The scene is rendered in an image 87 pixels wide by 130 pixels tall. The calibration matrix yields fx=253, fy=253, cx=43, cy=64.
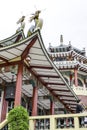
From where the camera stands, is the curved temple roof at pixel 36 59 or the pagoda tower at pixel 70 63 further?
the pagoda tower at pixel 70 63

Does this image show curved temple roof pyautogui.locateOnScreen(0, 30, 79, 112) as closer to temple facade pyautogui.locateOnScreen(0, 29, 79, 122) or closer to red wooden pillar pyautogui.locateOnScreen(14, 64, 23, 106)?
temple facade pyautogui.locateOnScreen(0, 29, 79, 122)

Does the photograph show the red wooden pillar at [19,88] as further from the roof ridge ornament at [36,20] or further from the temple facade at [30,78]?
the roof ridge ornament at [36,20]

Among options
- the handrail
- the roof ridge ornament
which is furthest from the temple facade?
the handrail

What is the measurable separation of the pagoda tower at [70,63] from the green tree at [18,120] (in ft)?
73.0

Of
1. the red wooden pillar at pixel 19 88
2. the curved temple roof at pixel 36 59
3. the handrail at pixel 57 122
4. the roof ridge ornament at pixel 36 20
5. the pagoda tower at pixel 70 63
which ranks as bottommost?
the handrail at pixel 57 122

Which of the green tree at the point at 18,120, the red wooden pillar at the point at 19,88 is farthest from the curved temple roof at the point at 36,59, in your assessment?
the green tree at the point at 18,120

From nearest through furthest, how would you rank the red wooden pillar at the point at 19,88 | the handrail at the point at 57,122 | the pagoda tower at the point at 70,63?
the handrail at the point at 57,122 → the red wooden pillar at the point at 19,88 → the pagoda tower at the point at 70,63

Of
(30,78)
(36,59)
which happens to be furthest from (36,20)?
(30,78)

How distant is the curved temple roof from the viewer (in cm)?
1075

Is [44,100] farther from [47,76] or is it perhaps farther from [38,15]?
[38,15]

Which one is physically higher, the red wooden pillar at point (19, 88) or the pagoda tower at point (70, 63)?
the pagoda tower at point (70, 63)

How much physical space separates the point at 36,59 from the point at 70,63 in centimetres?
Result: 2033

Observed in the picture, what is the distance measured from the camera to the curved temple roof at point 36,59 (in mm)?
10750

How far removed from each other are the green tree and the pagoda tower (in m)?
22.3
